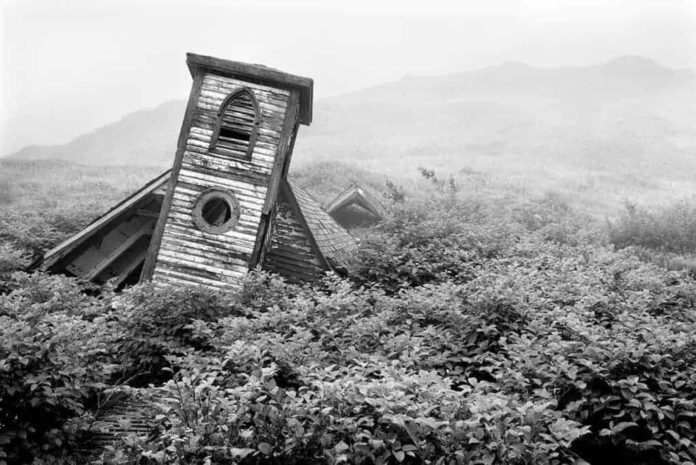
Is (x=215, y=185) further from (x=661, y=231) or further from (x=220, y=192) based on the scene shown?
(x=661, y=231)

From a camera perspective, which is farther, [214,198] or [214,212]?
[214,212]

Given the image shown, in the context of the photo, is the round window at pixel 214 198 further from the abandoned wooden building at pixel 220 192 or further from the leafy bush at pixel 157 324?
the leafy bush at pixel 157 324

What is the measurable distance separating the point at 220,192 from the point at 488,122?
58.7 metres

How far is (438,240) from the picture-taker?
12.6m

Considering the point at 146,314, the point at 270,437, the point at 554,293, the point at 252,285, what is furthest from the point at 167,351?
the point at 554,293

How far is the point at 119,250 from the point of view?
12.6m

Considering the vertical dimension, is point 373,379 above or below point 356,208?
above

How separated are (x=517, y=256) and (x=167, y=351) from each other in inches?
355

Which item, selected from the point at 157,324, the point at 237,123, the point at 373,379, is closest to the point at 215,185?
the point at 237,123

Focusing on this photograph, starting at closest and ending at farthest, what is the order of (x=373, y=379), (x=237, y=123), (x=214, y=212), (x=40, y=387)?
(x=373, y=379) < (x=40, y=387) < (x=237, y=123) < (x=214, y=212)

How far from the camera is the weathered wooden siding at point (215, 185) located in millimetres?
11172

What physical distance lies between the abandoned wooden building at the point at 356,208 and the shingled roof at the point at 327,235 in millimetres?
3136

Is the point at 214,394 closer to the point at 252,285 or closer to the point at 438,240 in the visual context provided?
the point at 252,285

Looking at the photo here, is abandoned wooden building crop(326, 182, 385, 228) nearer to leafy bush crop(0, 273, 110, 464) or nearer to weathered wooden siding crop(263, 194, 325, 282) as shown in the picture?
weathered wooden siding crop(263, 194, 325, 282)
